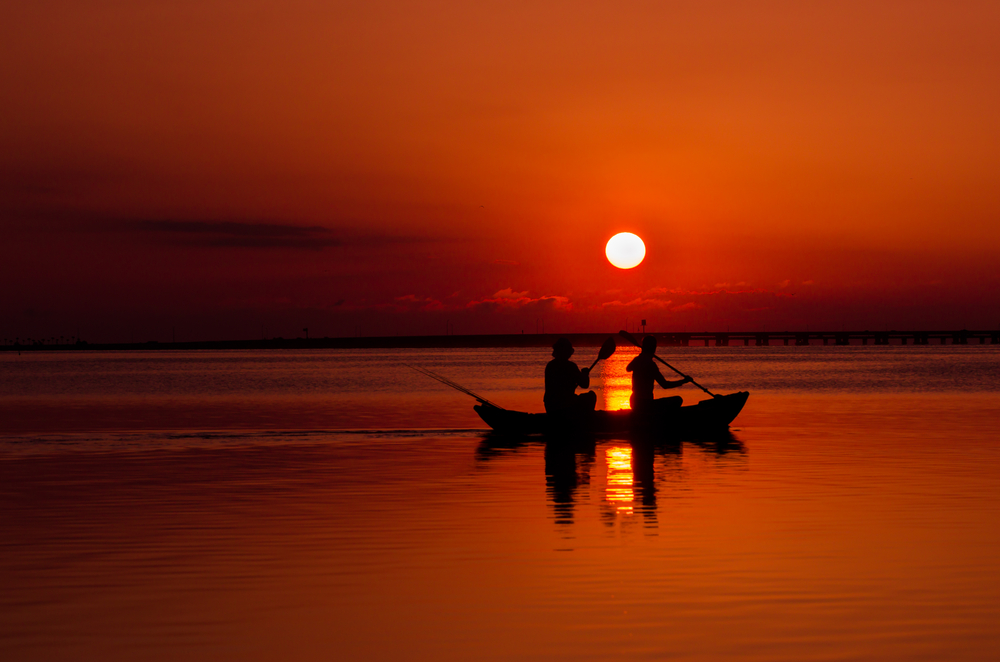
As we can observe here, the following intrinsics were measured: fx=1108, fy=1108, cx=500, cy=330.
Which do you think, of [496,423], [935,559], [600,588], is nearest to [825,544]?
[935,559]

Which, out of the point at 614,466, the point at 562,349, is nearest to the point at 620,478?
the point at 614,466

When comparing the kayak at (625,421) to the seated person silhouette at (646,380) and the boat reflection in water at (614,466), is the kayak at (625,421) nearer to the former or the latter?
the seated person silhouette at (646,380)

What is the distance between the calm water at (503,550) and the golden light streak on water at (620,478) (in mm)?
78

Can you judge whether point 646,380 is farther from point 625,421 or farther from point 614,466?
point 614,466

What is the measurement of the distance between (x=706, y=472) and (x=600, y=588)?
32.0 ft

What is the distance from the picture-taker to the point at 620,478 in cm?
1909

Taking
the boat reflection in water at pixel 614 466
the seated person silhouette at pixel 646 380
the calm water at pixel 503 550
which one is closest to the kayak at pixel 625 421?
the seated person silhouette at pixel 646 380

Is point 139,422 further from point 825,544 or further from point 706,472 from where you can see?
point 825,544

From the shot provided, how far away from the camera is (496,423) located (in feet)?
88.0

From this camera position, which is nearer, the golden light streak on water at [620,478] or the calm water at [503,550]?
the calm water at [503,550]

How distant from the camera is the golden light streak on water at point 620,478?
16109mm

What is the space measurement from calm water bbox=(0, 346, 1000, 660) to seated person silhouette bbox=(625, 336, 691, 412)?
1338mm

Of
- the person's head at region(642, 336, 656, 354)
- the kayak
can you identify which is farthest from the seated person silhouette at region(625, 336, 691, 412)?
the kayak

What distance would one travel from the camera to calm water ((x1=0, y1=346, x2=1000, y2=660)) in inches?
348
